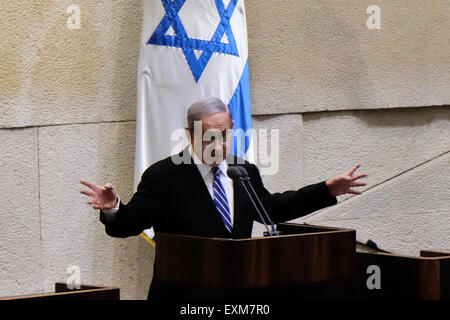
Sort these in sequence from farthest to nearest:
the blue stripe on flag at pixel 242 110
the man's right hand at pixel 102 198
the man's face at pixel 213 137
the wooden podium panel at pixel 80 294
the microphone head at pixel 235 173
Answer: the blue stripe on flag at pixel 242 110
the man's face at pixel 213 137
the man's right hand at pixel 102 198
the microphone head at pixel 235 173
the wooden podium panel at pixel 80 294

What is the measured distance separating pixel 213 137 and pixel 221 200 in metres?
0.28

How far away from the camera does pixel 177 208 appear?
3406 millimetres

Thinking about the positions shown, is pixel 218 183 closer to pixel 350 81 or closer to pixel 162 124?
pixel 162 124

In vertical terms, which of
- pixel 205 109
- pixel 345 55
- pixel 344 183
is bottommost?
pixel 344 183

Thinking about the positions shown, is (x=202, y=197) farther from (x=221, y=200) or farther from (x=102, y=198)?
(x=102, y=198)

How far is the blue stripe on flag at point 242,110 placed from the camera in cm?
510

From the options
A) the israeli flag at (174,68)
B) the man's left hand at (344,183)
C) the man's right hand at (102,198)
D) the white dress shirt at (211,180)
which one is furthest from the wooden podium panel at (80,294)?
the israeli flag at (174,68)

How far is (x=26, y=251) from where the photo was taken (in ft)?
16.3

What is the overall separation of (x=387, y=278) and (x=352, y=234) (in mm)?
323

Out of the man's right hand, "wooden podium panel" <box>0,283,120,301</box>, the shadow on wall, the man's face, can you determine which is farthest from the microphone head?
the shadow on wall

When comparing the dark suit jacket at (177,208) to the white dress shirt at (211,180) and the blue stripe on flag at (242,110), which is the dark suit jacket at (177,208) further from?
the blue stripe on flag at (242,110)

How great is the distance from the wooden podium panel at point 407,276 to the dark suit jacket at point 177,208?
14.5 inches

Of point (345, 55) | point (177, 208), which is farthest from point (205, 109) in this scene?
point (345, 55)

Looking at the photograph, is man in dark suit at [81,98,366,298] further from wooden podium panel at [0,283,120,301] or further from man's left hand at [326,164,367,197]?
wooden podium panel at [0,283,120,301]
